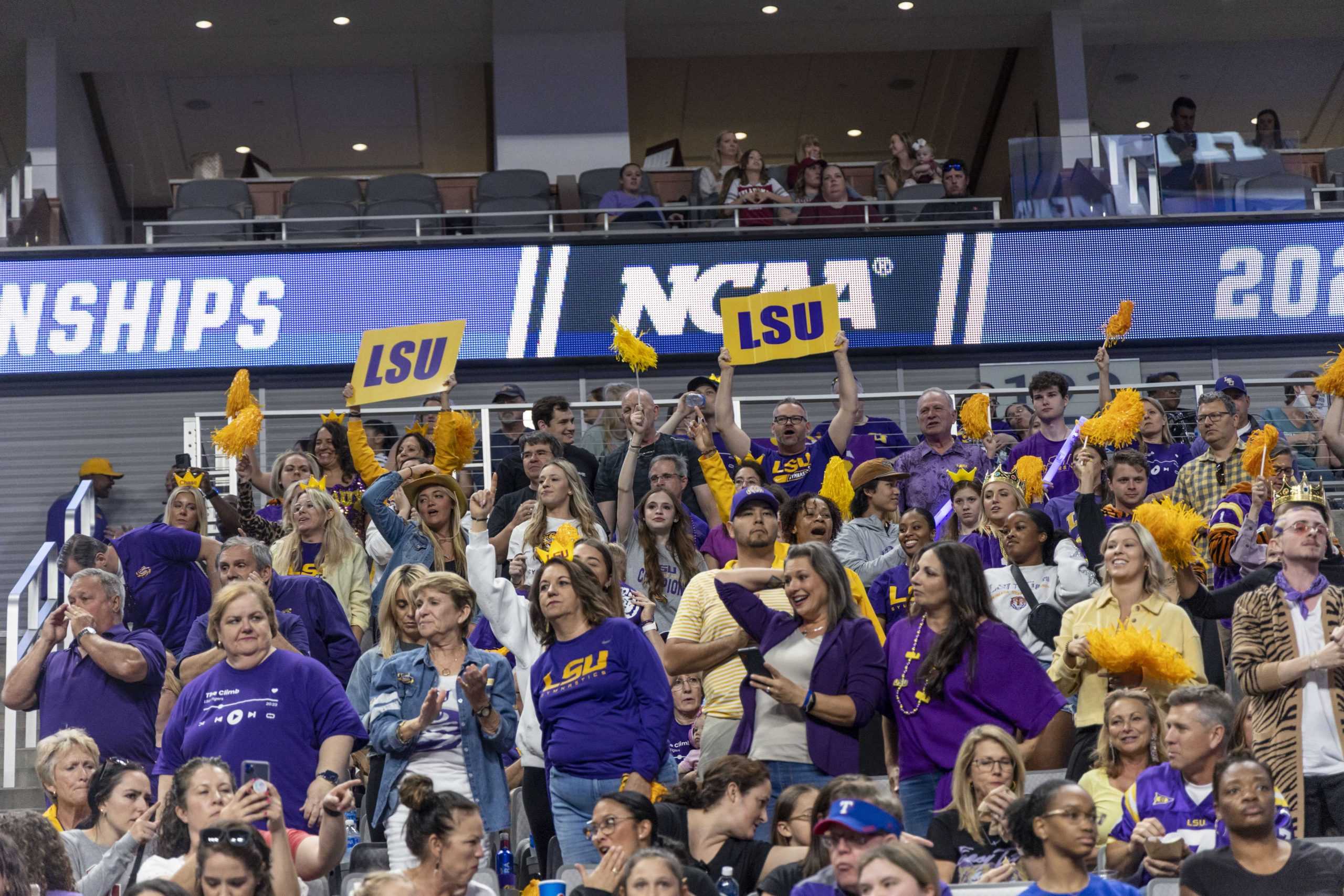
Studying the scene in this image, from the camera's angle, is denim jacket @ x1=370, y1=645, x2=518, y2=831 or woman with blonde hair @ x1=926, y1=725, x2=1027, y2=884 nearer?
woman with blonde hair @ x1=926, y1=725, x2=1027, y2=884

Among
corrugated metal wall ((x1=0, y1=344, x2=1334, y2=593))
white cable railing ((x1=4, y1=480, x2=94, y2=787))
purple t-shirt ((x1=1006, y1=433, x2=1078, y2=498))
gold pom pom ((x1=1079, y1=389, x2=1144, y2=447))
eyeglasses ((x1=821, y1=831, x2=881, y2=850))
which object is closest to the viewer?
eyeglasses ((x1=821, y1=831, x2=881, y2=850))

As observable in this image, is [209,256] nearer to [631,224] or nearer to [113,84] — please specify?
[631,224]

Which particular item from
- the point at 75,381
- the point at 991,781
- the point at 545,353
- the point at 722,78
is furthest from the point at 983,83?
the point at 991,781

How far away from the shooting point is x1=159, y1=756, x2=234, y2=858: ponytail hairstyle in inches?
239

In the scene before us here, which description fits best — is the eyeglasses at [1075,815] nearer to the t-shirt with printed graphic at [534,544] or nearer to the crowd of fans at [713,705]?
the crowd of fans at [713,705]

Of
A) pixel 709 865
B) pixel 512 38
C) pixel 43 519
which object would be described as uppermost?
pixel 512 38

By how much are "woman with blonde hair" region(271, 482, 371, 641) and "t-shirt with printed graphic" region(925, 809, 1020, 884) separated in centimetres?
407

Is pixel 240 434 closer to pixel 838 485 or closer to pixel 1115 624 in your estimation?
pixel 838 485

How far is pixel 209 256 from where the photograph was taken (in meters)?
18.2

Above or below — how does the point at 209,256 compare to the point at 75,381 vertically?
above

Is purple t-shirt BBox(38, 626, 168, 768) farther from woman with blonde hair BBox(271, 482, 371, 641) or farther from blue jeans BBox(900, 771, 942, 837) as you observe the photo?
blue jeans BBox(900, 771, 942, 837)

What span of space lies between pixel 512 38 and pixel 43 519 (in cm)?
739

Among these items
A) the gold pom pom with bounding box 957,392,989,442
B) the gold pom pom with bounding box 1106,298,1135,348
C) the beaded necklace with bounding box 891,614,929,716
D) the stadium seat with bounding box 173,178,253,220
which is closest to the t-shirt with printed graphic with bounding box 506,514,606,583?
the beaded necklace with bounding box 891,614,929,716

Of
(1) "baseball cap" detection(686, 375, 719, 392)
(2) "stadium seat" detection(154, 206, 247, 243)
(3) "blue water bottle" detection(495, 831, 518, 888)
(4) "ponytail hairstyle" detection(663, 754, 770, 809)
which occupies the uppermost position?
(2) "stadium seat" detection(154, 206, 247, 243)
